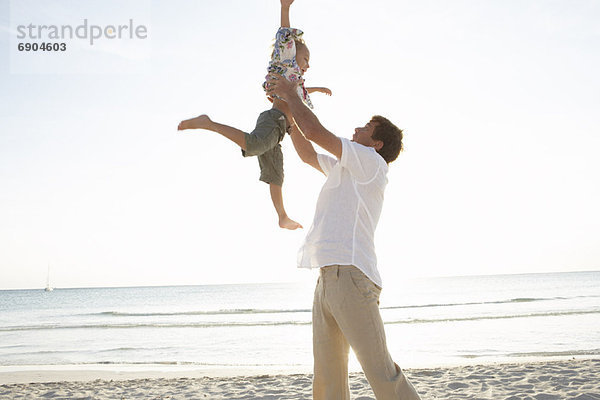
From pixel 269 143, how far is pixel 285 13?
2.98 feet

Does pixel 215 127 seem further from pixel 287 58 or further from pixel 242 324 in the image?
pixel 242 324

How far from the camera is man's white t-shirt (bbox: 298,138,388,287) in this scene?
8.14 ft

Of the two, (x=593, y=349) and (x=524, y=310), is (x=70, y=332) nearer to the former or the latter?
(x=593, y=349)

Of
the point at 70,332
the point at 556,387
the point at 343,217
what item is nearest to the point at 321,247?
the point at 343,217

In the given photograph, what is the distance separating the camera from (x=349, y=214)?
8.29 feet

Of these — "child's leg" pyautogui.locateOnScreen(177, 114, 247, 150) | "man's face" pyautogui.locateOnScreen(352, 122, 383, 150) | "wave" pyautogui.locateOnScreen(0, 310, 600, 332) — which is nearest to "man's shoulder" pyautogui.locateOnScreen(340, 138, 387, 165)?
"man's face" pyautogui.locateOnScreen(352, 122, 383, 150)

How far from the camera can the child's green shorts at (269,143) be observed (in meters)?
2.85

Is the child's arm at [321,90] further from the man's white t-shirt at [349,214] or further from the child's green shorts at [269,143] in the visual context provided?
the man's white t-shirt at [349,214]

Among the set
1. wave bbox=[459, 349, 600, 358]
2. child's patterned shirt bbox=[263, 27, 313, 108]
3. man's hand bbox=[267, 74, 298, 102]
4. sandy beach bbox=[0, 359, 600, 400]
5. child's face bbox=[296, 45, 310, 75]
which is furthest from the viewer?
wave bbox=[459, 349, 600, 358]

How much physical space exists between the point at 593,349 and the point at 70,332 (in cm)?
1554

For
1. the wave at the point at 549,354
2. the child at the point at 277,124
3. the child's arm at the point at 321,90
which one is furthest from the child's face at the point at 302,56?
the wave at the point at 549,354

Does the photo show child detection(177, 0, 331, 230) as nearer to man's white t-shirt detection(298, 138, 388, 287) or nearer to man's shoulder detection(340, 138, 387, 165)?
man's white t-shirt detection(298, 138, 388, 287)

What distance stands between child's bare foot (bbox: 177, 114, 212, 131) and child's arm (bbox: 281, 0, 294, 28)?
3.02ft

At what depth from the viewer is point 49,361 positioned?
450 inches
